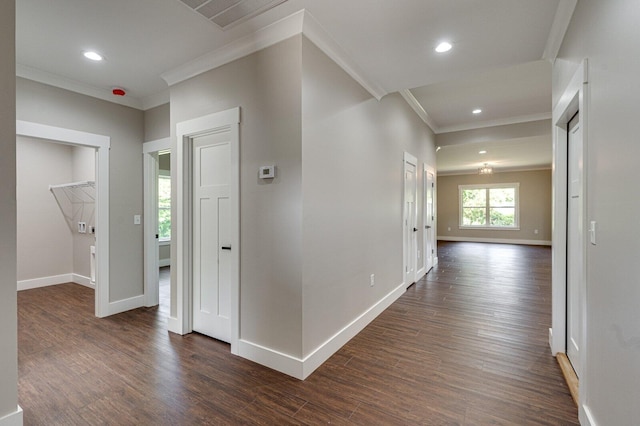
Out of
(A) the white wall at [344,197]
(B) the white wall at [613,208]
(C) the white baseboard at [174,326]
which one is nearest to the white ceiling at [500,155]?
(A) the white wall at [344,197]

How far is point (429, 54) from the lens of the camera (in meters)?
2.71

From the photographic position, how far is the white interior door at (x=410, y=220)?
4.52 metres

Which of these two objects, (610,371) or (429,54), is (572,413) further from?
(429,54)

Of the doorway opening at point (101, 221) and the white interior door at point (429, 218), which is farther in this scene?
the white interior door at point (429, 218)

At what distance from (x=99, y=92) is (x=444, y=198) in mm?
11875

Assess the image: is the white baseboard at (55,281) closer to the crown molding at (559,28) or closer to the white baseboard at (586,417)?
the white baseboard at (586,417)

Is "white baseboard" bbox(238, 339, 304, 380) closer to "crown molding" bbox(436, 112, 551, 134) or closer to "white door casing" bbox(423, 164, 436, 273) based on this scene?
"white door casing" bbox(423, 164, 436, 273)

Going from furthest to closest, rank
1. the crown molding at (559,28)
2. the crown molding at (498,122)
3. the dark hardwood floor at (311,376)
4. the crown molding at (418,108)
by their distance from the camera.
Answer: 1. the crown molding at (498,122)
2. the crown molding at (418,108)
3. the crown molding at (559,28)
4. the dark hardwood floor at (311,376)

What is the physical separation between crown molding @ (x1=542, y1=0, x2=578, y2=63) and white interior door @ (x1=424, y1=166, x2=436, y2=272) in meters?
3.11

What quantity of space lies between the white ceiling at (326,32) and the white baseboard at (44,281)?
3.64m

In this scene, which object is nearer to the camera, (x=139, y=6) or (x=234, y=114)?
(x=139, y=6)

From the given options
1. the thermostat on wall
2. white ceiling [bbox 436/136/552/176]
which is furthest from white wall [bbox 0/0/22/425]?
white ceiling [bbox 436/136/552/176]

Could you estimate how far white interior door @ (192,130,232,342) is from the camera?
2.82 m

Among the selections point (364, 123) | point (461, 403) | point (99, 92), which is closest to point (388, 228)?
point (364, 123)
